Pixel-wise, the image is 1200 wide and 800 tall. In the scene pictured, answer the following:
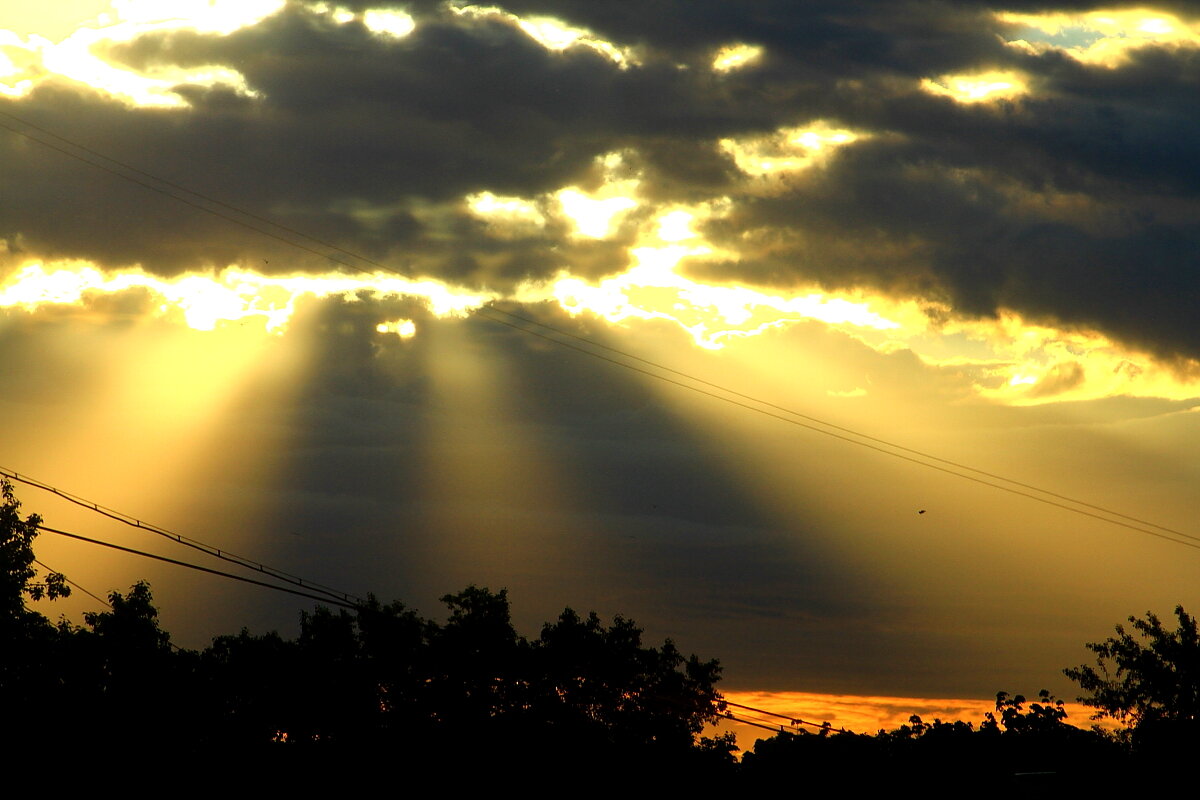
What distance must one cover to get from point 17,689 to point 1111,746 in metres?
50.4

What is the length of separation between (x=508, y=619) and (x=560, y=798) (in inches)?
953

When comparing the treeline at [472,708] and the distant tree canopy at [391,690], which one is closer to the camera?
the treeline at [472,708]

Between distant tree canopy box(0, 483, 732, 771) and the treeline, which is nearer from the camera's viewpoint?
the treeline

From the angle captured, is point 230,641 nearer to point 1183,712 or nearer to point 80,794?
point 80,794

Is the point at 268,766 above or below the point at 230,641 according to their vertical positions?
below

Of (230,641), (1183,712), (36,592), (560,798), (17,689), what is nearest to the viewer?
(36,592)

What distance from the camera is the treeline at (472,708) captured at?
174ft

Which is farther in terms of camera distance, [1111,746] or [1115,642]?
[1115,642]

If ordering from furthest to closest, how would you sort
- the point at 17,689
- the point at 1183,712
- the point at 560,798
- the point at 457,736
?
the point at 457,736 < the point at 1183,712 < the point at 560,798 < the point at 17,689

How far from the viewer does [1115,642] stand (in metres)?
68.0

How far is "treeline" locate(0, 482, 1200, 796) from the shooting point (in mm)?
53000

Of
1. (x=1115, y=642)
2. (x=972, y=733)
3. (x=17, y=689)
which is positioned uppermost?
(x=1115, y=642)

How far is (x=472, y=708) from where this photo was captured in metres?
78.5

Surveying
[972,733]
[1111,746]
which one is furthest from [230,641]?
[1111,746]
